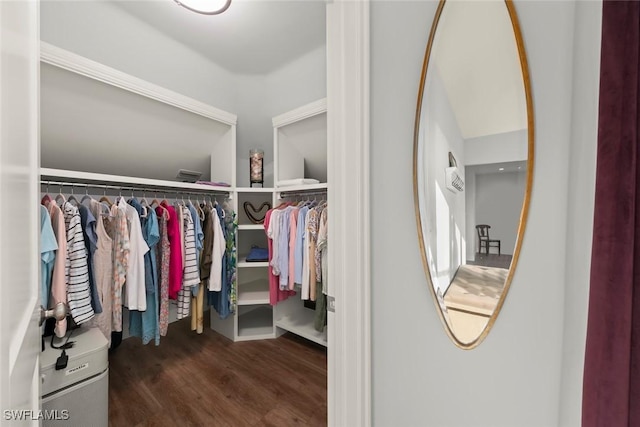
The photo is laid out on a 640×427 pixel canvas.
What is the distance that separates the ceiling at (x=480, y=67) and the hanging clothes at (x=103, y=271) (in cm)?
Result: 194

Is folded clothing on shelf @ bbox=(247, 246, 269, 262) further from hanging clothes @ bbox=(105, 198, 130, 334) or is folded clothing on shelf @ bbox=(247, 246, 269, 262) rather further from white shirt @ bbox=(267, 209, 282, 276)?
hanging clothes @ bbox=(105, 198, 130, 334)

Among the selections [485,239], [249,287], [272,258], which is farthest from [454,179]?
[249,287]

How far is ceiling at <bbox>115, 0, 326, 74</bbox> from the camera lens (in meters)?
1.71

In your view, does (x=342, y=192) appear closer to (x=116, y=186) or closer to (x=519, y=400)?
(x=519, y=400)

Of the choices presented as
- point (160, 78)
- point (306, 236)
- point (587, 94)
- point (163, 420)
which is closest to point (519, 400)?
point (587, 94)

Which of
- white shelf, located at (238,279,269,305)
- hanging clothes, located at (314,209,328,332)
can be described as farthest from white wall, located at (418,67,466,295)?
white shelf, located at (238,279,269,305)

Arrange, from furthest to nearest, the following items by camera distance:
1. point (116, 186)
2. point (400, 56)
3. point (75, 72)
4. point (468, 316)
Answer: point (116, 186) < point (75, 72) < point (400, 56) < point (468, 316)

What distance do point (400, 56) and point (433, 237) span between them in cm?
57

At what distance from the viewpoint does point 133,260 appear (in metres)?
1.62

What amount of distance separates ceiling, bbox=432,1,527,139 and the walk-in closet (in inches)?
23.6

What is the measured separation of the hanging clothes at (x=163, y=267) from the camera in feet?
5.86

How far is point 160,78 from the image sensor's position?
6.33 feet

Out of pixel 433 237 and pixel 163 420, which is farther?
Result: pixel 163 420

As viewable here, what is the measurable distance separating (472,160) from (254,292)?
87.4 inches
